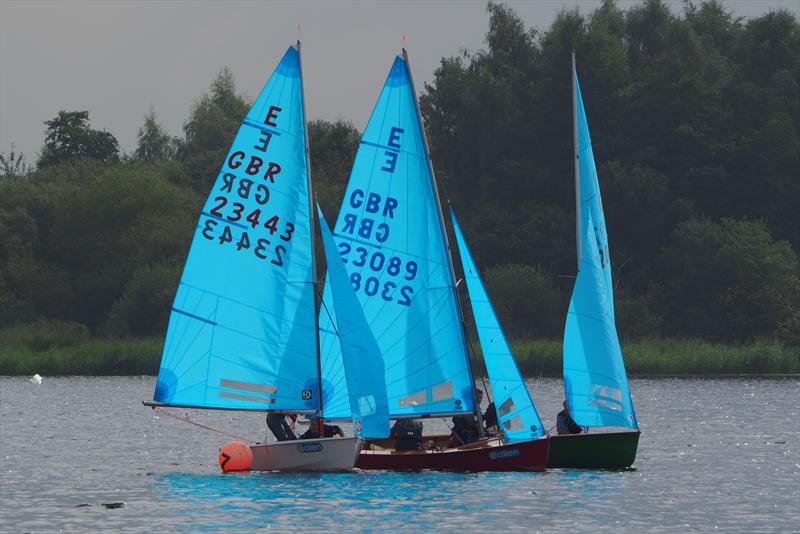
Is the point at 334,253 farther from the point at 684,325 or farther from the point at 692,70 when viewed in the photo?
the point at 692,70

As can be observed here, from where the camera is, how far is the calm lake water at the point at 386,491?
29625mm

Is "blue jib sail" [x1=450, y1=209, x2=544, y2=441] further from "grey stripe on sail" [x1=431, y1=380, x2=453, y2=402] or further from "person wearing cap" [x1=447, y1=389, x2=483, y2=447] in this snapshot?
"grey stripe on sail" [x1=431, y1=380, x2=453, y2=402]

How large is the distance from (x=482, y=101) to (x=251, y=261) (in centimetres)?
7276

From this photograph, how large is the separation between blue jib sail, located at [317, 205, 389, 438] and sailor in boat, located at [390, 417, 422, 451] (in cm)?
140

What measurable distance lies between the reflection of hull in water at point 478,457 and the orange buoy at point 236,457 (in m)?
2.60

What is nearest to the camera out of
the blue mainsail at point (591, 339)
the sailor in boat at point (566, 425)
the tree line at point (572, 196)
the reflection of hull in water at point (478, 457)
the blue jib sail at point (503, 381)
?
the reflection of hull in water at point (478, 457)

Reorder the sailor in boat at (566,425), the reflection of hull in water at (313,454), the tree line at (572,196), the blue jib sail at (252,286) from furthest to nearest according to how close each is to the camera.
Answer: the tree line at (572,196) → the sailor in boat at (566,425) → the blue jib sail at (252,286) → the reflection of hull in water at (313,454)

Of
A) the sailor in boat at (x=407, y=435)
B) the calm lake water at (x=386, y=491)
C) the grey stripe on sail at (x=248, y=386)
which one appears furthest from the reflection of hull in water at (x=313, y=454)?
the sailor in boat at (x=407, y=435)

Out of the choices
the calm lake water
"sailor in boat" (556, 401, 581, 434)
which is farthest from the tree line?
"sailor in boat" (556, 401, 581, 434)

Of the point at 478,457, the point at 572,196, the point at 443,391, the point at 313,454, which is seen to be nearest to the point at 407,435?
the point at 443,391

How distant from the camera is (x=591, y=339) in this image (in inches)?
1437

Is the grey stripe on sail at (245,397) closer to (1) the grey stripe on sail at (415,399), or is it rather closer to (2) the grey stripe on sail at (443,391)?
(1) the grey stripe on sail at (415,399)

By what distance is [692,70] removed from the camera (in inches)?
4141

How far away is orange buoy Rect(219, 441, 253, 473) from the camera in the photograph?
35.4m
